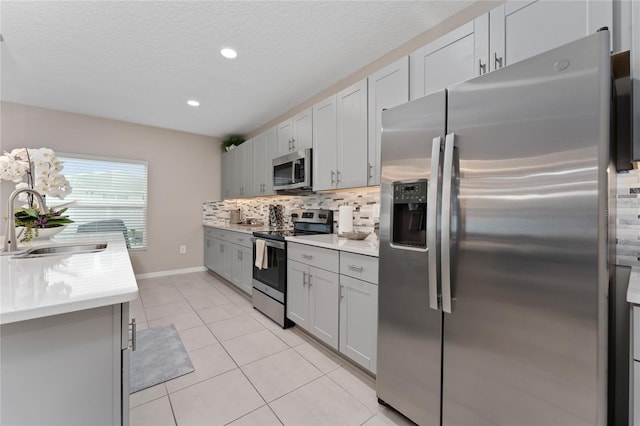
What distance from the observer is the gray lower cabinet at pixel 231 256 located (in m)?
3.42

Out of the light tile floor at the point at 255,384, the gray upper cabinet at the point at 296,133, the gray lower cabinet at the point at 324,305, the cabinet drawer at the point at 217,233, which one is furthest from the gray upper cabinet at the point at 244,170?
the gray lower cabinet at the point at 324,305

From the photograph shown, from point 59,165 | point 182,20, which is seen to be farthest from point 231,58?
point 59,165

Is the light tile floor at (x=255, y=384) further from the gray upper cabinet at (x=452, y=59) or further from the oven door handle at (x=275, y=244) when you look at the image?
the gray upper cabinet at (x=452, y=59)

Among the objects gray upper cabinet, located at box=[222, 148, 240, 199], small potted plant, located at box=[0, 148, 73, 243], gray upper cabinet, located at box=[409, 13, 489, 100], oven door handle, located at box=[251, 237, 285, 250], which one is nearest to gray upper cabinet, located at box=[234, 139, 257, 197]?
gray upper cabinet, located at box=[222, 148, 240, 199]

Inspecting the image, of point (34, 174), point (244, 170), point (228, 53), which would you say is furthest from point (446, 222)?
point (244, 170)

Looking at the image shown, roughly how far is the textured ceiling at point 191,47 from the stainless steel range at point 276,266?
155 cm

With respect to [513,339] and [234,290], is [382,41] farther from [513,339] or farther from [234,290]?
[234,290]

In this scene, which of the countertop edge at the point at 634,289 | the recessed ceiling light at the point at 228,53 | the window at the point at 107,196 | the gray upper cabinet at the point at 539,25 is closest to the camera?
the countertop edge at the point at 634,289

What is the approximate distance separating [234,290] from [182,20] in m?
3.20

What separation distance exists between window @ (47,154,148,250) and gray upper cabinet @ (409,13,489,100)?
4533 mm

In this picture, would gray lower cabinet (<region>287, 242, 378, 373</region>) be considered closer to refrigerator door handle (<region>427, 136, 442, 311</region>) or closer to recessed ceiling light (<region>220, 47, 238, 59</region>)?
refrigerator door handle (<region>427, 136, 442, 311</region>)

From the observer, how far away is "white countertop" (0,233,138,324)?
65 centimetres

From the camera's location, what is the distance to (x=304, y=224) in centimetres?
326

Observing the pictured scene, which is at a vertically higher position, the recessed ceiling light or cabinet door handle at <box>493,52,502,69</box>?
the recessed ceiling light
